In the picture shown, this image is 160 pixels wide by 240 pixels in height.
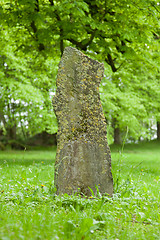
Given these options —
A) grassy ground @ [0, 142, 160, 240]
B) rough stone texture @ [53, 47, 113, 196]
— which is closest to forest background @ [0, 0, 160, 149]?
rough stone texture @ [53, 47, 113, 196]

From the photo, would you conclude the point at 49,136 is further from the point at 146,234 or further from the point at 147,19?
the point at 146,234

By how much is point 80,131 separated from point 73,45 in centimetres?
863

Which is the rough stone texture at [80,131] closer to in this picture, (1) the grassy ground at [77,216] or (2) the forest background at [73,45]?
(1) the grassy ground at [77,216]

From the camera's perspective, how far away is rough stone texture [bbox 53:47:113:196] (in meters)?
4.66

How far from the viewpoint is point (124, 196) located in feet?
15.4

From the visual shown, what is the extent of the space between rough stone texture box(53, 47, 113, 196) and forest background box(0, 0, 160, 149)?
0.64 meters

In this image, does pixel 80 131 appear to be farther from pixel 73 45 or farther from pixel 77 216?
pixel 73 45

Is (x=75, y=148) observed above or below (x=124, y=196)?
above

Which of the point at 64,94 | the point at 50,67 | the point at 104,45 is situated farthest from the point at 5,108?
the point at 64,94

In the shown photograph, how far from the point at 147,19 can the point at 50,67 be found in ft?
33.3

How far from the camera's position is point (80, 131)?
15.7 feet

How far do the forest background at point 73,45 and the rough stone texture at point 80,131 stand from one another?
25.2 inches

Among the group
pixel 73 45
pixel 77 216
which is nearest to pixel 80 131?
pixel 77 216

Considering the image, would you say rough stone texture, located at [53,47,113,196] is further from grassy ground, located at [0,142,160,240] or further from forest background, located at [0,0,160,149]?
→ forest background, located at [0,0,160,149]
